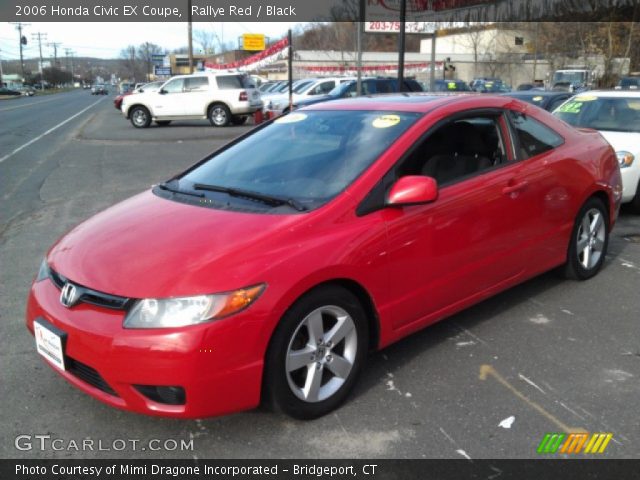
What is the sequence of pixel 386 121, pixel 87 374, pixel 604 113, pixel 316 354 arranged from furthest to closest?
pixel 604 113 < pixel 386 121 < pixel 316 354 < pixel 87 374

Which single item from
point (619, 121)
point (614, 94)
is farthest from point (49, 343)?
point (614, 94)

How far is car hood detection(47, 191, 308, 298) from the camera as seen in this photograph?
8.55 feet

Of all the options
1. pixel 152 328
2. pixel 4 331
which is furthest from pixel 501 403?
pixel 4 331

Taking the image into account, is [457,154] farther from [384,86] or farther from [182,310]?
[384,86]

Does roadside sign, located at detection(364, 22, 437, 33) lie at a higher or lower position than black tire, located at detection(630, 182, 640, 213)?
higher

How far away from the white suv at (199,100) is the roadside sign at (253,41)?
49987 mm

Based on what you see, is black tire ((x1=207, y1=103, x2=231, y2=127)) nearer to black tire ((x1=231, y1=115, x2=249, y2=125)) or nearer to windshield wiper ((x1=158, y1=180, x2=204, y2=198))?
black tire ((x1=231, y1=115, x2=249, y2=125))

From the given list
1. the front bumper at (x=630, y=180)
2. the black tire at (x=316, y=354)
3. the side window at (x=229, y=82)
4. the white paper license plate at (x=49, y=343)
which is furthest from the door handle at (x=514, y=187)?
the side window at (x=229, y=82)

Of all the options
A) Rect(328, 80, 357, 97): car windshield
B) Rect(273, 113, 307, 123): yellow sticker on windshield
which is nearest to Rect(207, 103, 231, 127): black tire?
Rect(328, 80, 357, 97): car windshield

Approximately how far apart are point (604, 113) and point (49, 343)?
735 cm

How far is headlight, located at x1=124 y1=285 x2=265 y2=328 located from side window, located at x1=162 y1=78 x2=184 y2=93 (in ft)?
67.6

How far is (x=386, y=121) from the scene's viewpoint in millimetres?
3619
